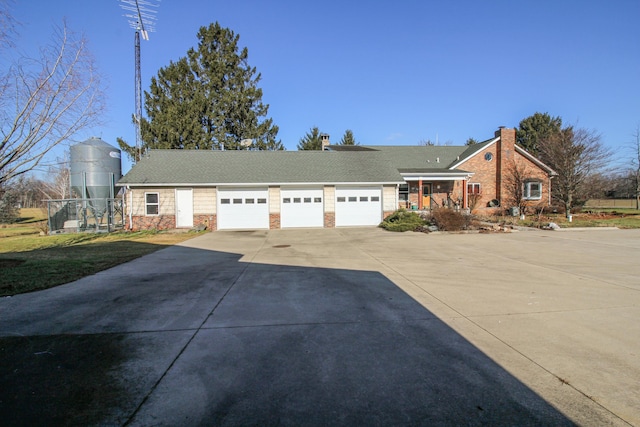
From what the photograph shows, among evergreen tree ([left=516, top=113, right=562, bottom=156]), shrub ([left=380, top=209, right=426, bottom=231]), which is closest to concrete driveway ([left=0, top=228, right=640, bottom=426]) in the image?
shrub ([left=380, top=209, right=426, bottom=231])

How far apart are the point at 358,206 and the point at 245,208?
6.73 metres

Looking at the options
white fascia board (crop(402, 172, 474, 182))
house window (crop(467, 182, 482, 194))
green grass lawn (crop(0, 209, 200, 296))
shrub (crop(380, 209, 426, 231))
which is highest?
white fascia board (crop(402, 172, 474, 182))

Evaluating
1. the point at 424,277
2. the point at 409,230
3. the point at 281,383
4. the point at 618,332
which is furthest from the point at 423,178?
the point at 281,383

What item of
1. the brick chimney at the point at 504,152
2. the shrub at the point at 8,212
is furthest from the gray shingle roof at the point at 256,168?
the shrub at the point at 8,212

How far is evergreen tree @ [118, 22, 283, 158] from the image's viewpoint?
27.5m

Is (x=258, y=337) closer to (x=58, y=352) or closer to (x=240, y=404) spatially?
(x=240, y=404)

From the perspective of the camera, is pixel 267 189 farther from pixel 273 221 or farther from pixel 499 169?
pixel 499 169

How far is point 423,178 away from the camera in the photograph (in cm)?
2320

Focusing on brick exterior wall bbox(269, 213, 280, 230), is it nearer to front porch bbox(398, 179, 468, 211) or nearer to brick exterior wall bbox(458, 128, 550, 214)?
front porch bbox(398, 179, 468, 211)

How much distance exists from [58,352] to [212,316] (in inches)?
68.9

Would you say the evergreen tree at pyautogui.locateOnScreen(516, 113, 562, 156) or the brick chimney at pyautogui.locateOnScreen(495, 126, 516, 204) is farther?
the evergreen tree at pyautogui.locateOnScreen(516, 113, 562, 156)

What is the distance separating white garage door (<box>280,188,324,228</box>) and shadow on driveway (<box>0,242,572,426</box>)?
1395 centimetres

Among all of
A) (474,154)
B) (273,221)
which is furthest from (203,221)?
(474,154)

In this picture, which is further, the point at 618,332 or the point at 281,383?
the point at 618,332
